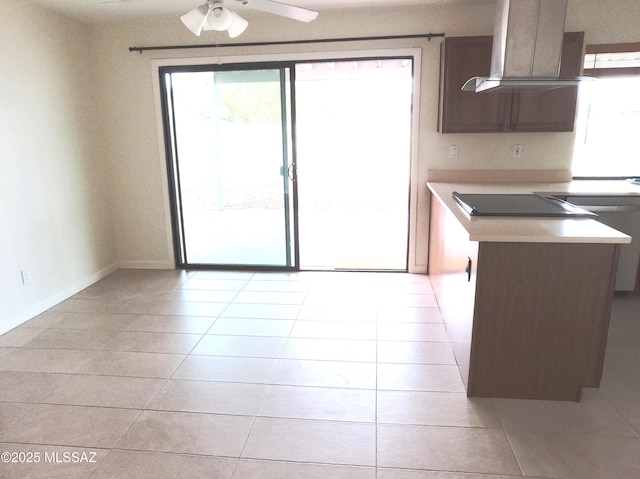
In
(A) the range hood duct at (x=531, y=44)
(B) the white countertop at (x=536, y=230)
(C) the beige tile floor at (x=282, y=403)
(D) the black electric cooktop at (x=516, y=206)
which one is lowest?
(C) the beige tile floor at (x=282, y=403)

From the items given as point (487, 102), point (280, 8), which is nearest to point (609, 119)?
point (487, 102)

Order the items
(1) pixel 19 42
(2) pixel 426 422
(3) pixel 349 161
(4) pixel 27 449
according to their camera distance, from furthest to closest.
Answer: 1. (3) pixel 349 161
2. (1) pixel 19 42
3. (2) pixel 426 422
4. (4) pixel 27 449

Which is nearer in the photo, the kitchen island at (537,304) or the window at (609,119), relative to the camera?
the kitchen island at (537,304)

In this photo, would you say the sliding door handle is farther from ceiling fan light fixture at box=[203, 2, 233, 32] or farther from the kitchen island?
the kitchen island

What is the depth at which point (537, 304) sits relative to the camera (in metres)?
2.13

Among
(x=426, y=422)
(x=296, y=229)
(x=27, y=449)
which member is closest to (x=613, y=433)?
(x=426, y=422)

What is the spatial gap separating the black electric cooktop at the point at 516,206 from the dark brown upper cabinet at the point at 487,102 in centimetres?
84

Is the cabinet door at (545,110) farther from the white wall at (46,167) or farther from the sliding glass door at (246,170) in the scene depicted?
the white wall at (46,167)

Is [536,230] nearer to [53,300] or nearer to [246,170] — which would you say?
[246,170]

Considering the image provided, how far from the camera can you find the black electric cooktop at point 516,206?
2402mm

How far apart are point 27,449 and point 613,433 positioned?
2.63 meters

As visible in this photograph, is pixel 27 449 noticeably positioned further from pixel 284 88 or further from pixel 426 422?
pixel 284 88

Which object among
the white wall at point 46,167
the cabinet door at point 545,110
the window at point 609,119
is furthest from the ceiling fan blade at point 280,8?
the window at point 609,119

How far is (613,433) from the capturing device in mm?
1972
